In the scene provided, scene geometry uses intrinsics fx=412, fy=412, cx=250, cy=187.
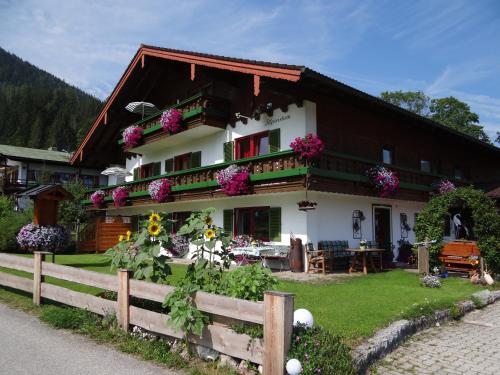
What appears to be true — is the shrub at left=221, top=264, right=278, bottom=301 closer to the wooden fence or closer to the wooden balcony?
the wooden fence

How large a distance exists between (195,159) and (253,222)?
470 centimetres

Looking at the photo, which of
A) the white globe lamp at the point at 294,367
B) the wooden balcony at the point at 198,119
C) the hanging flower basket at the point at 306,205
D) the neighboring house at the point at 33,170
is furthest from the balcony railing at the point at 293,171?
the neighboring house at the point at 33,170

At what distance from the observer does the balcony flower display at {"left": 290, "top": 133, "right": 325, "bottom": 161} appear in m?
11.3

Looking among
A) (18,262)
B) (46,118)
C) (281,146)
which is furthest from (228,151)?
(46,118)

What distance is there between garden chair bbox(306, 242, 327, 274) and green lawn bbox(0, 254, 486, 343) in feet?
3.75

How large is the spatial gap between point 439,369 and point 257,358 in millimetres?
2221

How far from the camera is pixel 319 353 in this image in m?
3.99

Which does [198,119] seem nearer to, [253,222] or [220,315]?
[253,222]

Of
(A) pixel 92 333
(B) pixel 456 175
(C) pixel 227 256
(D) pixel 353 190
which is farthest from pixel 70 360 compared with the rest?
(B) pixel 456 175

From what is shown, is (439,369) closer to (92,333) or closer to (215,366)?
(215,366)

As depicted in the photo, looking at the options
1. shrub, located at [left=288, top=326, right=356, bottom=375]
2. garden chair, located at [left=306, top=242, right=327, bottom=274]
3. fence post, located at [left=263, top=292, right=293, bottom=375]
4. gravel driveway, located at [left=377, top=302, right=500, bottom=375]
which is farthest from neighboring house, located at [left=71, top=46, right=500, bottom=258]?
fence post, located at [left=263, top=292, right=293, bottom=375]

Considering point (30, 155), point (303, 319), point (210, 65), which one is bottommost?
point (303, 319)

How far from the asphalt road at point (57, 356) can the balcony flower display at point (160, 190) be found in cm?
1074

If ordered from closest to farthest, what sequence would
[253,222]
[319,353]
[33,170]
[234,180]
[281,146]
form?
[319,353] → [234,180] → [281,146] → [253,222] → [33,170]
